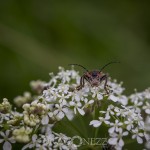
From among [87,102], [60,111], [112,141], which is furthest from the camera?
[87,102]

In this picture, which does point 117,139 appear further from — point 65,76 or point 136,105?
point 65,76

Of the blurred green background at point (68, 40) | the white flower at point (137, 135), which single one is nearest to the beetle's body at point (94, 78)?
the white flower at point (137, 135)

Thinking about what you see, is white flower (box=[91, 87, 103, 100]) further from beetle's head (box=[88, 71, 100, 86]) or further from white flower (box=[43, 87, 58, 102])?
white flower (box=[43, 87, 58, 102])

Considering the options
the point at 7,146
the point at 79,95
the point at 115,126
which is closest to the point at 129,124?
the point at 115,126

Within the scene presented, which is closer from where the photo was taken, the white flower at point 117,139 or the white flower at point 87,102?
the white flower at point 117,139

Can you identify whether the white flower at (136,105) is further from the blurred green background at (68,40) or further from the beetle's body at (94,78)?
the blurred green background at (68,40)

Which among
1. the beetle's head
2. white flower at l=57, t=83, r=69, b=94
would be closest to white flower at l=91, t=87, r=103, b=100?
the beetle's head

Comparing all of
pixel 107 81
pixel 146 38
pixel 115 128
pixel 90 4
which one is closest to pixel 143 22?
pixel 146 38
